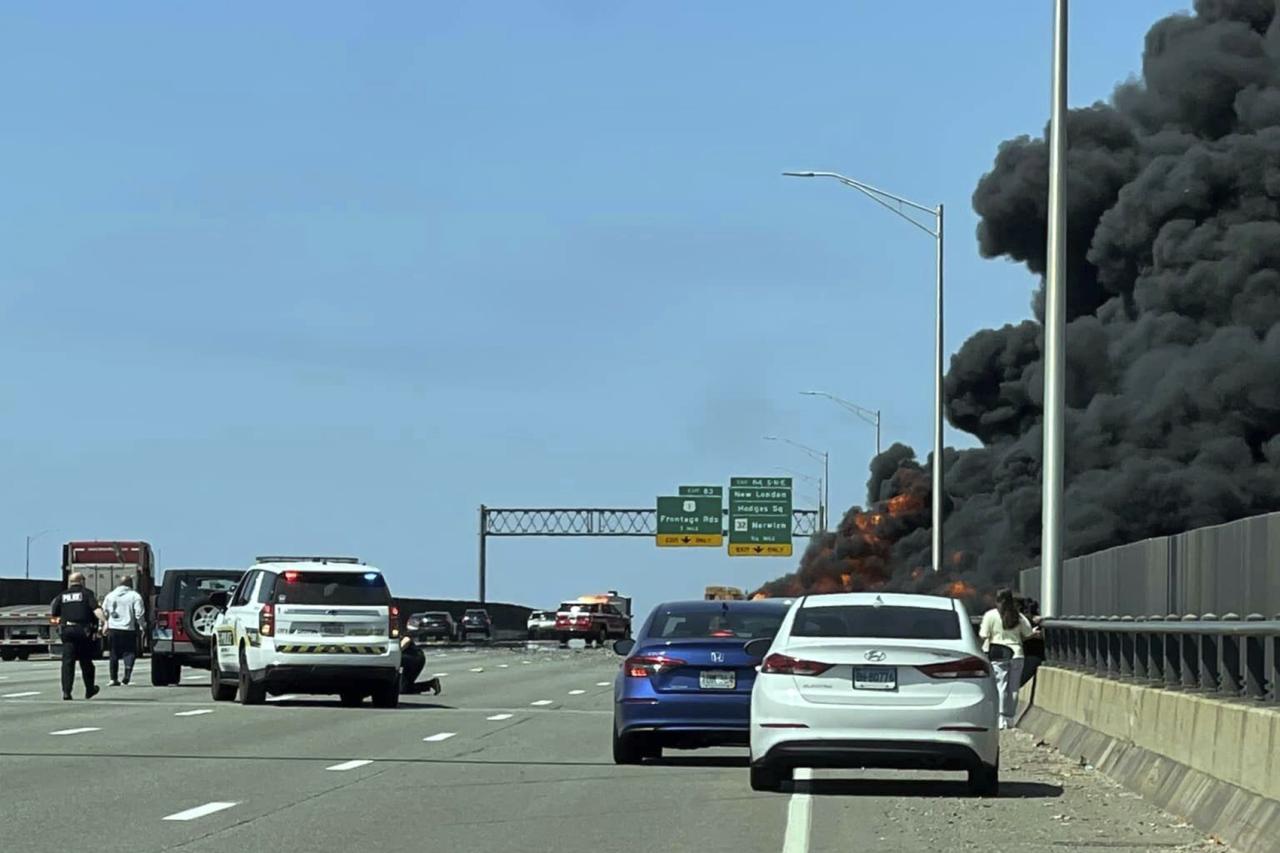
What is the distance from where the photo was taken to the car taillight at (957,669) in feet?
56.0

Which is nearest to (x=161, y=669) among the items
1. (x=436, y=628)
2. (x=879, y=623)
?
(x=879, y=623)

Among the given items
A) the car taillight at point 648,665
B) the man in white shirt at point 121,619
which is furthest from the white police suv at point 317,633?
the car taillight at point 648,665

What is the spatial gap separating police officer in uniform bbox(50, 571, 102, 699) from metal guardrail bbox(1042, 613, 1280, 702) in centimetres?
1322

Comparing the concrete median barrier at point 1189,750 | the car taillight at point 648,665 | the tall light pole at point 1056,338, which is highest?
the tall light pole at point 1056,338

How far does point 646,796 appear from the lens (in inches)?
670

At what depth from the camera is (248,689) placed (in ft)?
103

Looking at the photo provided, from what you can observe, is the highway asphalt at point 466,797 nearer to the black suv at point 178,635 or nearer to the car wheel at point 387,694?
the car wheel at point 387,694

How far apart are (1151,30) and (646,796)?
66.8 m

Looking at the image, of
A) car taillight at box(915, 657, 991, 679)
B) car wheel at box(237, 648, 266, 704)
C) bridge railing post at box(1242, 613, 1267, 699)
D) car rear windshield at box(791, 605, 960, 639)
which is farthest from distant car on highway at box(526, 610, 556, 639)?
bridge railing post at box(1242, 613, 1267, 699)

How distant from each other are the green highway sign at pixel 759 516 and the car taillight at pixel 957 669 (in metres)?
80.8

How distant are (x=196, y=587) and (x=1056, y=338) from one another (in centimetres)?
1816

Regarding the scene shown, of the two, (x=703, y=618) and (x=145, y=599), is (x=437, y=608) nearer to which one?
(x=145, y=599)

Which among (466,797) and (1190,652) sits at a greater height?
(1190,652)

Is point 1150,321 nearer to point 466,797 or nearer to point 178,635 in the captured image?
point 178,635
